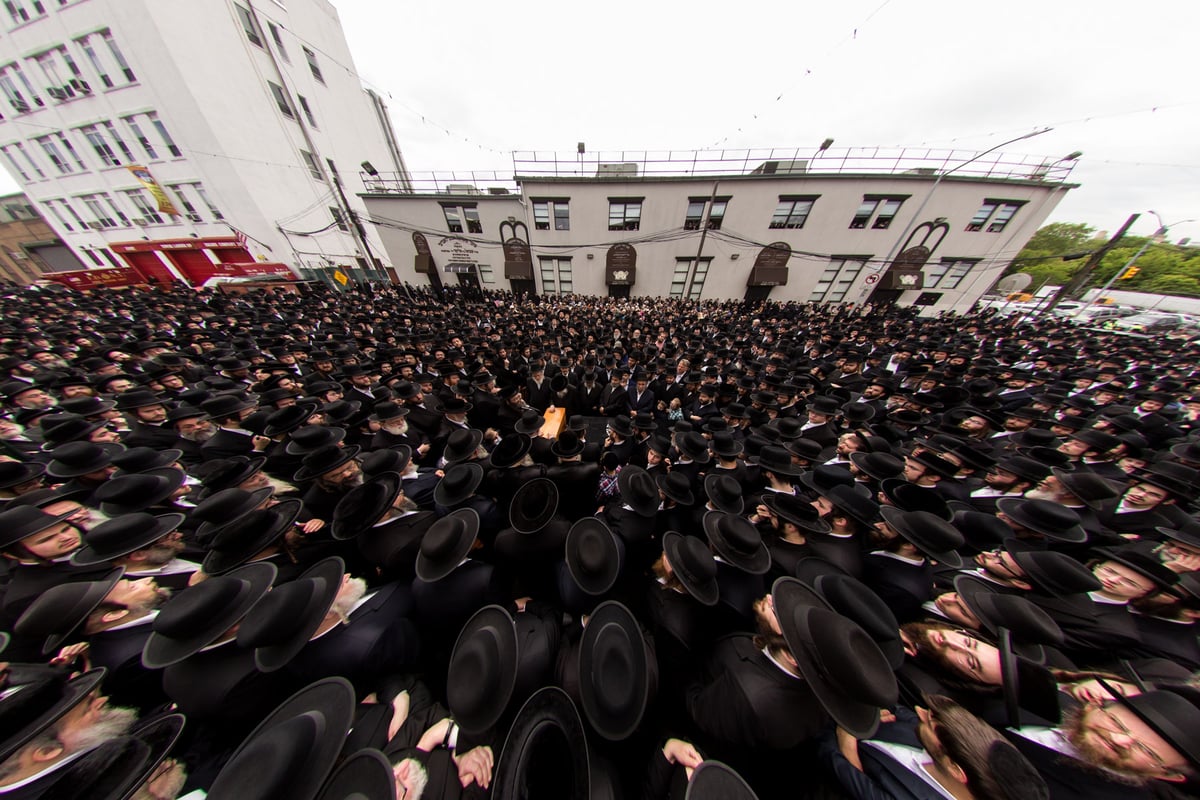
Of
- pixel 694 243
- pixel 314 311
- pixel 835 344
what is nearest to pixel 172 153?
pixel 314 311

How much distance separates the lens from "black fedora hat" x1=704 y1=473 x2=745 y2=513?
11.2ft

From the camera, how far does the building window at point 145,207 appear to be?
20409 mm

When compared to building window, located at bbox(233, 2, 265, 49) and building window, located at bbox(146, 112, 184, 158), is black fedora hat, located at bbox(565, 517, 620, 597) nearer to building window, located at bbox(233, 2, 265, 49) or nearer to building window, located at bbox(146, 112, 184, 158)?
building window, located at bbox(146, 112, 184, 158)

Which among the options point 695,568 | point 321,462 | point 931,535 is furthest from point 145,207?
point 931,535

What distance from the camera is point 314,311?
45.3 ft

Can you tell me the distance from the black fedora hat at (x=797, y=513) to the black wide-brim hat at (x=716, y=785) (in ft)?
6.28

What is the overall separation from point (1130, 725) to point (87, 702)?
18.3ft

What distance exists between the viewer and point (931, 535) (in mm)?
2779

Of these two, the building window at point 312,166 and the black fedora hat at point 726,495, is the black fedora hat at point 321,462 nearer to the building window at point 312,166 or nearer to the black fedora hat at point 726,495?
the black fedora hat at point 726,495

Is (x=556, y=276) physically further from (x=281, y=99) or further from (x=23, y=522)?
(x=281, y=99)

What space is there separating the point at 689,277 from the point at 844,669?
1907 centimetres

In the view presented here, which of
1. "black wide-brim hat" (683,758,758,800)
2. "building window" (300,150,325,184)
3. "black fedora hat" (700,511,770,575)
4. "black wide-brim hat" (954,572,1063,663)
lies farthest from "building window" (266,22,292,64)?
"black wide-brim hat" (954,572,1063,663)

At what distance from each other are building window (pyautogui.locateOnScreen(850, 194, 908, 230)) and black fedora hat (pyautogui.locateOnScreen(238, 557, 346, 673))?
957 inches

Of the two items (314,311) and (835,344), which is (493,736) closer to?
(835,344)
